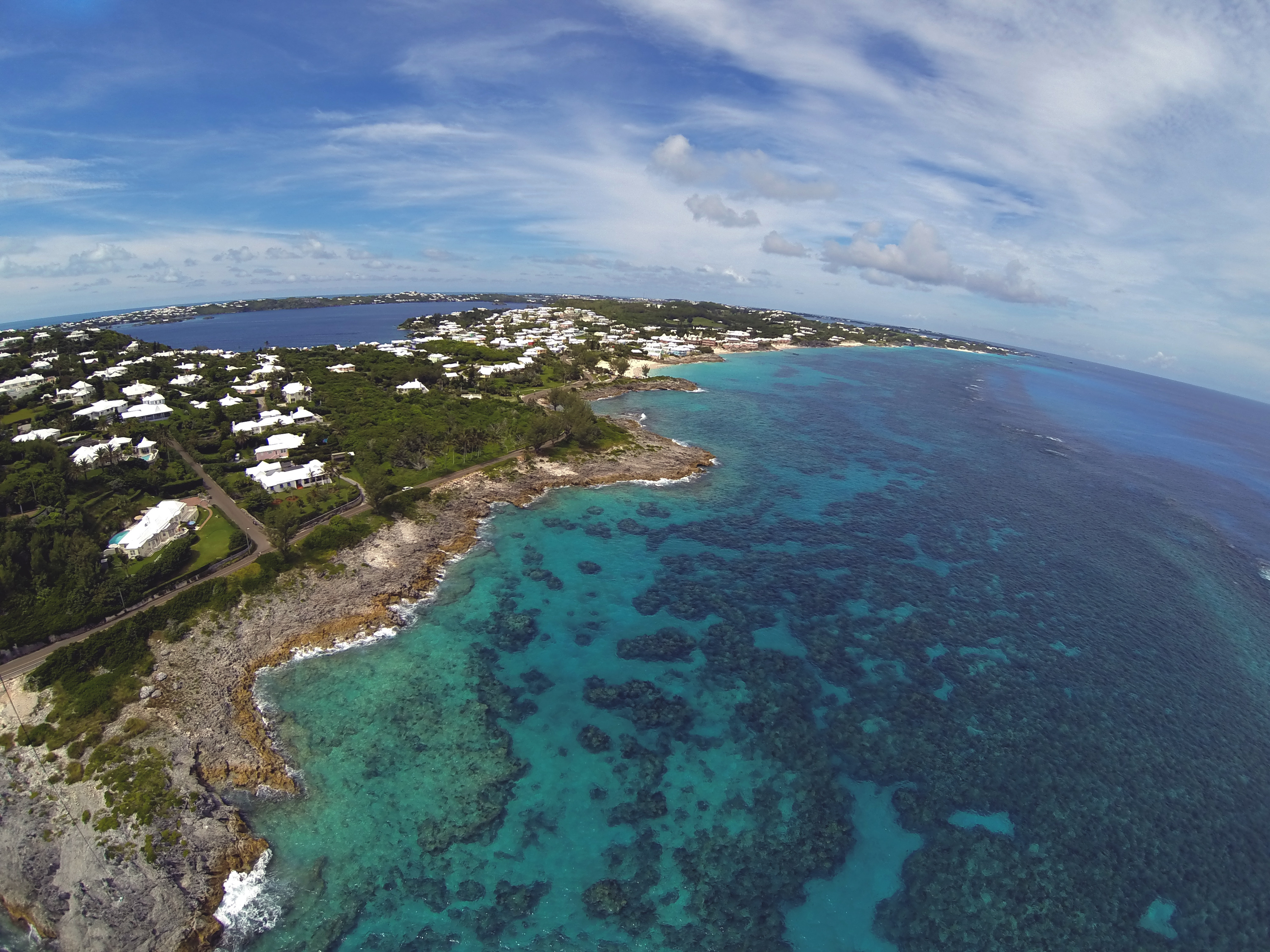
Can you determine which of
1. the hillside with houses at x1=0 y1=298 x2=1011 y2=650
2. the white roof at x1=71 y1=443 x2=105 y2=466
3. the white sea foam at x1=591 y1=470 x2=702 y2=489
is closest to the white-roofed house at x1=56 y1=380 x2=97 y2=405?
the hillside with houses at x1=0 y1=298 x2=1011 y2=650

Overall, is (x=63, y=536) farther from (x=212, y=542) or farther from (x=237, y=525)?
(x=237, y=525)

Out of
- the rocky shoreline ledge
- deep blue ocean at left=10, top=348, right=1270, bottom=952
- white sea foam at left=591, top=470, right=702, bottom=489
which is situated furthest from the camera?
white sea foam at left=591, top=470, right=702, bottom=489

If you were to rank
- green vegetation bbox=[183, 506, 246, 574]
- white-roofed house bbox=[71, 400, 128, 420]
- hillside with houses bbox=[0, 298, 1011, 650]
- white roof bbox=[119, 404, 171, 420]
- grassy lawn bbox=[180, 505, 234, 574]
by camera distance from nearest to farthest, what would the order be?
hillside with houses bbox=[0, 298, 1011, 650]
grassy lawn bbox=[180, 505, 234, 574]
green vegetation bbox=[183, 506, 246, 574]
white-roofed house bbox=[71, 400, 128, 420]
white roof bbox=[119, 404, 171, 420]

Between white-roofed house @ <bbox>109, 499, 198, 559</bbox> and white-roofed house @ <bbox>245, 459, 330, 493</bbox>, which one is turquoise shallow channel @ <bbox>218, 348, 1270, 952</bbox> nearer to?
white-roofed house @ <bbox>109, 499, 198, 559</bbox>

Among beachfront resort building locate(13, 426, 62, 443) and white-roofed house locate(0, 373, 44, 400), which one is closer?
beachfront resort building locate(13, 426, 62, 443)

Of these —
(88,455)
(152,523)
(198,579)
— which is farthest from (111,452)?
(198,579)

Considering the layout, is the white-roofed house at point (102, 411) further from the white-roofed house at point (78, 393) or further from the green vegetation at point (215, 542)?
the green vegetation at point (215, 542)
